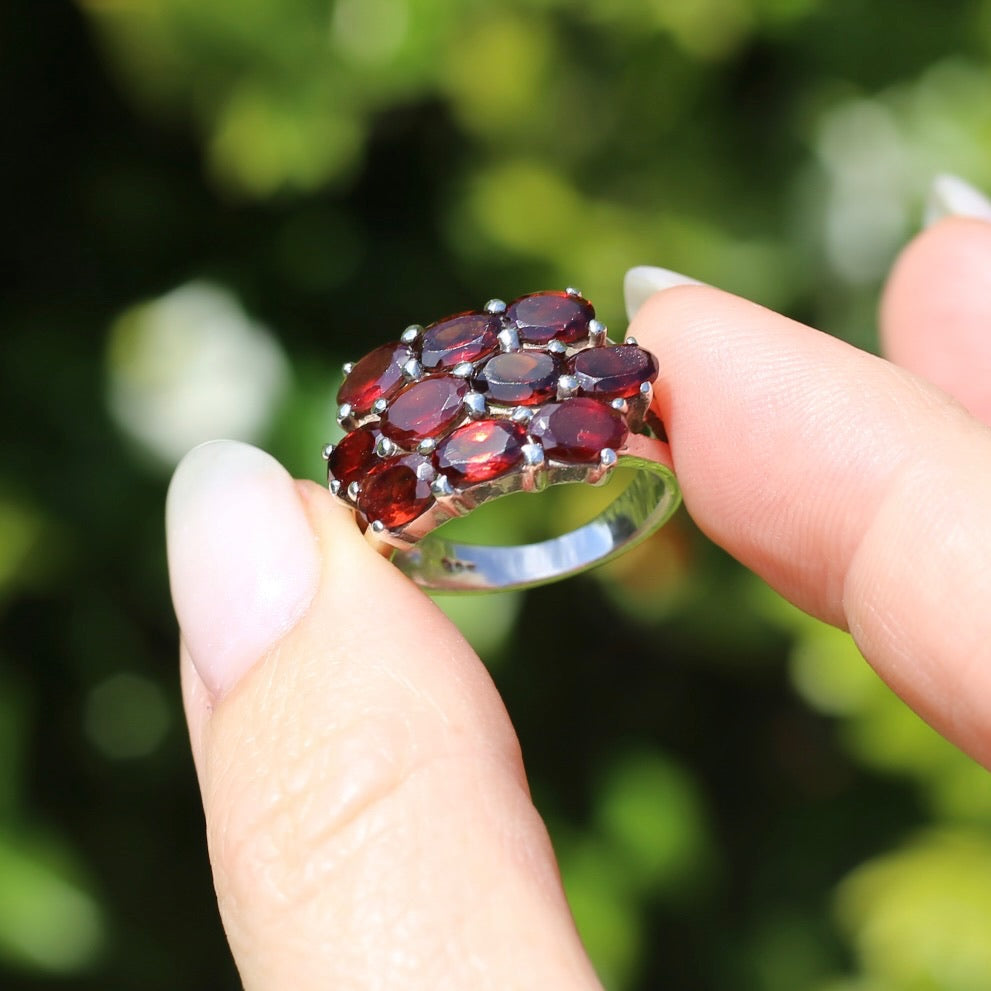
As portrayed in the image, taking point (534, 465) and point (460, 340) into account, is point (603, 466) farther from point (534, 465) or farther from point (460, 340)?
point (460, 340)

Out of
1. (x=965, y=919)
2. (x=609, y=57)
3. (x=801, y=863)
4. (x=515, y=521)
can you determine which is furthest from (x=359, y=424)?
(x=801, y=863)

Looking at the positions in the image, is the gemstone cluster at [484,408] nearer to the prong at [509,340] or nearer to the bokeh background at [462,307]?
the prong at [509,340]

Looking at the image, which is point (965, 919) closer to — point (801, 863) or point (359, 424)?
point (801, 863)

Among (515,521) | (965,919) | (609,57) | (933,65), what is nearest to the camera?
(965,919)

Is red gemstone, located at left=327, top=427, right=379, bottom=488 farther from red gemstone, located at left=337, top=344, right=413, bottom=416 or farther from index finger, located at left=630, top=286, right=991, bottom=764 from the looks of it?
index finger, located at left=630, top=286, right=991, bottom=764

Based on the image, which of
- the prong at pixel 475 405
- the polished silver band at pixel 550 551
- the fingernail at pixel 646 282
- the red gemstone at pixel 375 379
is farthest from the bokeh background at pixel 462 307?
the prong at pixel 475 405

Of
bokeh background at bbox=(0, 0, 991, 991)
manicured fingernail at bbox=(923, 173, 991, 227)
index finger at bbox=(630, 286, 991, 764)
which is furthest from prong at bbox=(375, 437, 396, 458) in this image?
manicured fingernail at bbox=(923, 173, 991, 227)
